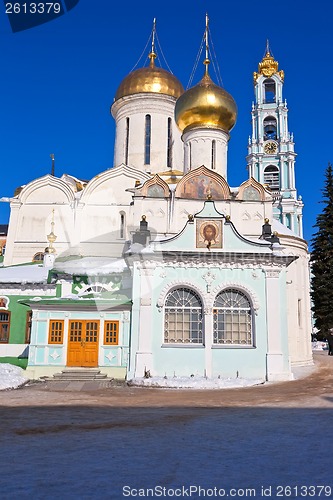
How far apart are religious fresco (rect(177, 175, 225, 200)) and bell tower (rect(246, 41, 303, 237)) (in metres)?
24.2

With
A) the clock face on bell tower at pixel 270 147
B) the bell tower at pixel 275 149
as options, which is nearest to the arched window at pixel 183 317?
the bell tower at pixel 275 149

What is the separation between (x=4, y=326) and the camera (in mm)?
15688

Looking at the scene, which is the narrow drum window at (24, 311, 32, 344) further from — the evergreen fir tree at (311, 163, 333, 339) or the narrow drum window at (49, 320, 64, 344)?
the evergreen fir tree at (311, 163, 333, 339)

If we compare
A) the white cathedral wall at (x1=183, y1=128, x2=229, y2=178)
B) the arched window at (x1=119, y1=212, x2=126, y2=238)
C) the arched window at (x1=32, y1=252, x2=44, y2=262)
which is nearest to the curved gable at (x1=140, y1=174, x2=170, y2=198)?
the white cathedral wall at (x1=183, y1=128, x2=229, y2=178)

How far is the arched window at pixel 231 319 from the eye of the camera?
44.6 ft

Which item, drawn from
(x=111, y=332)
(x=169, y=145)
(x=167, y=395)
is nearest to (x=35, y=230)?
(x=169, y=145)

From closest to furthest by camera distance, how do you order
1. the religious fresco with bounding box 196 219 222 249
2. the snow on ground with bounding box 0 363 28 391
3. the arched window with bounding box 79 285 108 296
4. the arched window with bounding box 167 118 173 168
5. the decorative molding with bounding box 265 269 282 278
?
the snow on ground with bounding box 0 363 28 391, the decorative molding with bounding box 265 269 282 278, the religious fresco with bounding box 196 219 222 249, the arched window with bounding box 79 285 108 296, the arched window with bounding box 167 118 173 168

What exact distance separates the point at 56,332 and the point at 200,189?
8.52 m

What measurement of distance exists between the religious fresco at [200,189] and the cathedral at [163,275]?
0.04 metres

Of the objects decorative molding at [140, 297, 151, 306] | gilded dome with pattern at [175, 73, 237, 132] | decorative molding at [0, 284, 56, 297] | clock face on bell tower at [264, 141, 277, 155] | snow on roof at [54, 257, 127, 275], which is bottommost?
decorative molding at [140, 297, 151, 306]

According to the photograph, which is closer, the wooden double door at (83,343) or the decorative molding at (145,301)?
the decorative molding at (145,301)

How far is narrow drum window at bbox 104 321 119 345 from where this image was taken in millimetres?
13656

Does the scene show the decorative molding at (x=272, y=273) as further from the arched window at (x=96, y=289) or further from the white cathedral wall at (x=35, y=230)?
the white cathedral wall at (x=35, y=230)

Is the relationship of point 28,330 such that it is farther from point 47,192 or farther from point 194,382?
point 47,192
